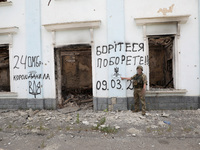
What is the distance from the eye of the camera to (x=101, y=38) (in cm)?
464

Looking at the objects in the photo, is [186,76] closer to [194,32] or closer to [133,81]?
[194,32]

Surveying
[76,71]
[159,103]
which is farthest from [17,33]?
[159,103]

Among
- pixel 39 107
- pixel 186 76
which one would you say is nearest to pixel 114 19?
pixel 186 76

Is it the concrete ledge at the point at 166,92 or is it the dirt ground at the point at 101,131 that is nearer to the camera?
the dirt ground at the point at 101,131

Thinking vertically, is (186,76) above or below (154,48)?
below

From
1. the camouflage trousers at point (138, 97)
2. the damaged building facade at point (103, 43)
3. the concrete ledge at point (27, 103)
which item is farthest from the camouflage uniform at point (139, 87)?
the concrete ledge at point (27, 103)

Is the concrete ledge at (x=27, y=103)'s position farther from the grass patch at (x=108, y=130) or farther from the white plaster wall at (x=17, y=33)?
the grass patch at (x=108, y=130)

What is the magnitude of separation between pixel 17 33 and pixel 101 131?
16.0 ft

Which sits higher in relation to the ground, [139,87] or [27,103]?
[139,87]

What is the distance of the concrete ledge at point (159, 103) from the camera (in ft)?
14.5

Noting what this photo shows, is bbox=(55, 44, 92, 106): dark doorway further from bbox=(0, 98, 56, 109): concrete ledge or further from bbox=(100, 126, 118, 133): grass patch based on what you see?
bbox=(100, 126, 118, 133): grass patch

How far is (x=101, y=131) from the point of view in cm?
329

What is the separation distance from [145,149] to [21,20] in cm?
596

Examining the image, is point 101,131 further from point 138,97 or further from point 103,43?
point 103,43
